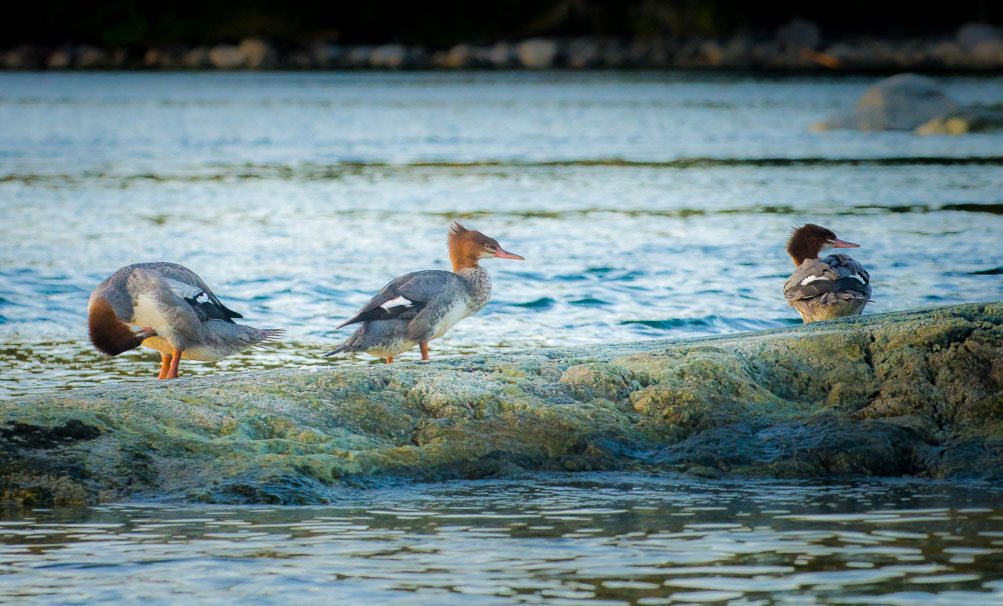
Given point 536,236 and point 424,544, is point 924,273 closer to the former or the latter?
point 536,236

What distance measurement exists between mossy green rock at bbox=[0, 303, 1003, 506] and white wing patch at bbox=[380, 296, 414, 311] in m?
1.45

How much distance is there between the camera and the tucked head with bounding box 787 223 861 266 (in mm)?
11062

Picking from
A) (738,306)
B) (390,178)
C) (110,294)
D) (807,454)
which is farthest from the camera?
(390,178)

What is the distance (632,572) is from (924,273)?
9566 mm

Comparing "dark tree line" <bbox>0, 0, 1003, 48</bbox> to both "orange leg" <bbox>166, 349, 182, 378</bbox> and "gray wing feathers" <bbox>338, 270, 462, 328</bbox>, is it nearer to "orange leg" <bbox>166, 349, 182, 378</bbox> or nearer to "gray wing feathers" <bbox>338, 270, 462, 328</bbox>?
"gray wing feathers" <bbox>338, 270, 462, 328</bbox>

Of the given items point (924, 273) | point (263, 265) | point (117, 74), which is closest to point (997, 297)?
point (924, 273)

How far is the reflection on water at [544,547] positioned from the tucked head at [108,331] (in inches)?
94.3

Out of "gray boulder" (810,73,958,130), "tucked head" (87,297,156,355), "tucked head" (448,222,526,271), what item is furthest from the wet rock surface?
"tucked head" (87,297,156,355)

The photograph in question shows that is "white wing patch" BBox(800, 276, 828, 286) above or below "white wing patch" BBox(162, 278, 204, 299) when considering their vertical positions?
above

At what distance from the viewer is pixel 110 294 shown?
8.49 meters

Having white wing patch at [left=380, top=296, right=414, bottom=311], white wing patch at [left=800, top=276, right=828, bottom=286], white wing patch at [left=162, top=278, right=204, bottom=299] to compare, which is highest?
white wing patch at [left=800, top=276, right=828, bottom=286]

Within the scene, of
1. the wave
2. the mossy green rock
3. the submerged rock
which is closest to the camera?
the mossy green rock

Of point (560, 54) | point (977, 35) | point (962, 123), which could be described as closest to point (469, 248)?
point (962, 123)

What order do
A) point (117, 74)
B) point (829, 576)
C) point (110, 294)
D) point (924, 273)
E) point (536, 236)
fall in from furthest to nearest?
point (117, 74) < point (536, 236) < point (924, 273) < point (110, 294) < point (829, 576)
